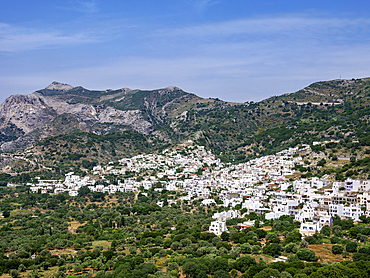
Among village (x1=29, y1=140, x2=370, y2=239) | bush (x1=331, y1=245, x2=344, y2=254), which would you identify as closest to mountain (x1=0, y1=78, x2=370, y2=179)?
village (x1=29, y1=140, x2=370, y2=239)

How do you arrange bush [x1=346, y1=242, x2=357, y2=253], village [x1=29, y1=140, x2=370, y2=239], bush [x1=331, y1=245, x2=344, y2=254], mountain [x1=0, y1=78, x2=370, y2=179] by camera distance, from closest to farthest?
bush [x1=346, y1=242, x2=357, y2=253]
bush [x1=331, y1=245, x2=344, y2=254]
village [x1=29, y1=140, x2=370, y2=239]
mountain [x1=0, y1=78, x2=370, y2=179]

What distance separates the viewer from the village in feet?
173

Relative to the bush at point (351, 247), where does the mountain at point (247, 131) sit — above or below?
above

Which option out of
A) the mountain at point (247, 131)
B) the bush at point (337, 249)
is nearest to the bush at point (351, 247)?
the bush at point (337, 249)

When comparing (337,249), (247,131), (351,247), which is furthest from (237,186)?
(247,131)

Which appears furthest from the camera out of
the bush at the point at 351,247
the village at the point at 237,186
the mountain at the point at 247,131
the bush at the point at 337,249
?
the mountain at the point at 247,131

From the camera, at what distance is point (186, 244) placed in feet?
148

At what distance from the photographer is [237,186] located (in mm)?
81438

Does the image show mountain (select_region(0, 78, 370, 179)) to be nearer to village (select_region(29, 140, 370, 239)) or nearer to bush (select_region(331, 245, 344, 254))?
village (select_region(29, 140, 370, 239))

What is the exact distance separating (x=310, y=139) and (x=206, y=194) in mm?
42507

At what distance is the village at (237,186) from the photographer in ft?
173

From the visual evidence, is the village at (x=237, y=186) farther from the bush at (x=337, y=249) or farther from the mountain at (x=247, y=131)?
the mountain at (x=247, y=131)

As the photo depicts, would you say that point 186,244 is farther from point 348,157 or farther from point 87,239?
point 348,157

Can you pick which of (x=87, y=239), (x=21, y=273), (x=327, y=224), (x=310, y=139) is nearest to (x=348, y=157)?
(x=310, y=139)
